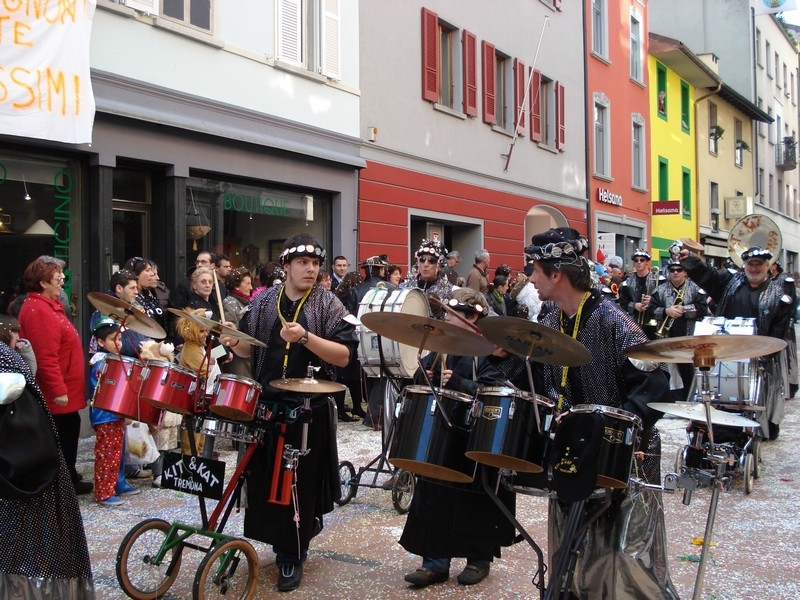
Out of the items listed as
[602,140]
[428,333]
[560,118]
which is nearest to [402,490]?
[428,333]

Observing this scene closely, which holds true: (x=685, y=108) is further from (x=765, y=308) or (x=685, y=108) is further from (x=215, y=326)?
(x=215, y=326)

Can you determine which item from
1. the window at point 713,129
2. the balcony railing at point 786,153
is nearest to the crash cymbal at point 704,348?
the window at point 713,129

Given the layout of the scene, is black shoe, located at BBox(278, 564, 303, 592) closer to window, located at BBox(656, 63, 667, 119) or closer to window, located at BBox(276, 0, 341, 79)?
window, located at BBox(276, 0, 341, 79)

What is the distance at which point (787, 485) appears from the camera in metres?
7.25

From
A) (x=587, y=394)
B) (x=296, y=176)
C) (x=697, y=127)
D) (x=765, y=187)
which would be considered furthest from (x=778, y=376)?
(x=765, y=187)

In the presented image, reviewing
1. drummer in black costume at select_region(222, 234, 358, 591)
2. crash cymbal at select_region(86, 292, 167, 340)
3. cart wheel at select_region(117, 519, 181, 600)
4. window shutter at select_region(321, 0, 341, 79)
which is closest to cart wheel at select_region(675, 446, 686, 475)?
drummer in black costume at select_region(222, 234, 358, 591)

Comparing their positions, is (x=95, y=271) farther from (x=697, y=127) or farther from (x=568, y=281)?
(x=697, y=127)

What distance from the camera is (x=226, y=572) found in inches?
171

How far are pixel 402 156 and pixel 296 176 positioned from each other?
2.73 m

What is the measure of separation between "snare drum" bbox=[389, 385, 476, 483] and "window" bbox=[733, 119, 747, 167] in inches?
1317

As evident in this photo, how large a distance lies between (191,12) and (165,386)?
7688mm

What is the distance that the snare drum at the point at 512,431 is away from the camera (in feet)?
11.4

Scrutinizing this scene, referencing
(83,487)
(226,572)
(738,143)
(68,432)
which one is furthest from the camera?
(738,143)

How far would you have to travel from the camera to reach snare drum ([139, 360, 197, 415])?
13.8 ft
